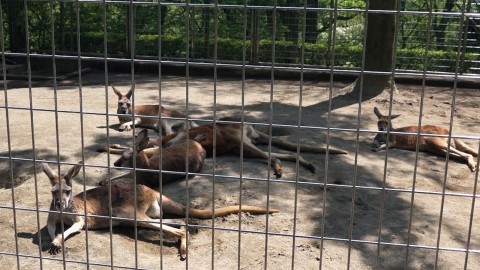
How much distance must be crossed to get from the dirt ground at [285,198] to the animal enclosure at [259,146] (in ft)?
0.07

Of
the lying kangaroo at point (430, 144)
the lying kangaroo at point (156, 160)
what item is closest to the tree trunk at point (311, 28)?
the lying kangaroo at point (430, 144)

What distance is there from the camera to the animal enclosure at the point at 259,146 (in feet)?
9.73

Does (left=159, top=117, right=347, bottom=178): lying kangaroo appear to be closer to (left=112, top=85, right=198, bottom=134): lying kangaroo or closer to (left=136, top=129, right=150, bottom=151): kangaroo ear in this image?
(left=136, top=129, right=150, bottom=151): kangaroo ear

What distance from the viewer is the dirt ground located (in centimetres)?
359

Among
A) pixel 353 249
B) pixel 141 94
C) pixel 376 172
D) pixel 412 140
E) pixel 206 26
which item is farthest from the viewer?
pixel 206 26

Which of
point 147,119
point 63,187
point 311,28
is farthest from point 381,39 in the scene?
point 63,187

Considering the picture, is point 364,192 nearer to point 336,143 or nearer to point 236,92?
point 336,143

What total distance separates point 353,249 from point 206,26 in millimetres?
10289

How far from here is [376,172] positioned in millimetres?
6898

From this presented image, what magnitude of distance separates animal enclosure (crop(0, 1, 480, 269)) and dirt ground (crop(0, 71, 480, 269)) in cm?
2

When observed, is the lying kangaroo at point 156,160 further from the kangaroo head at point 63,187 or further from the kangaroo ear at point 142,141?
the kangaroo head at point 63,187

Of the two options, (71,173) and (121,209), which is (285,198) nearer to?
(121,209)

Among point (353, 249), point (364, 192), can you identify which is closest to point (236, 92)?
point (364, 192)

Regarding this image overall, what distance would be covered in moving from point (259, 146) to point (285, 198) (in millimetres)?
2146
